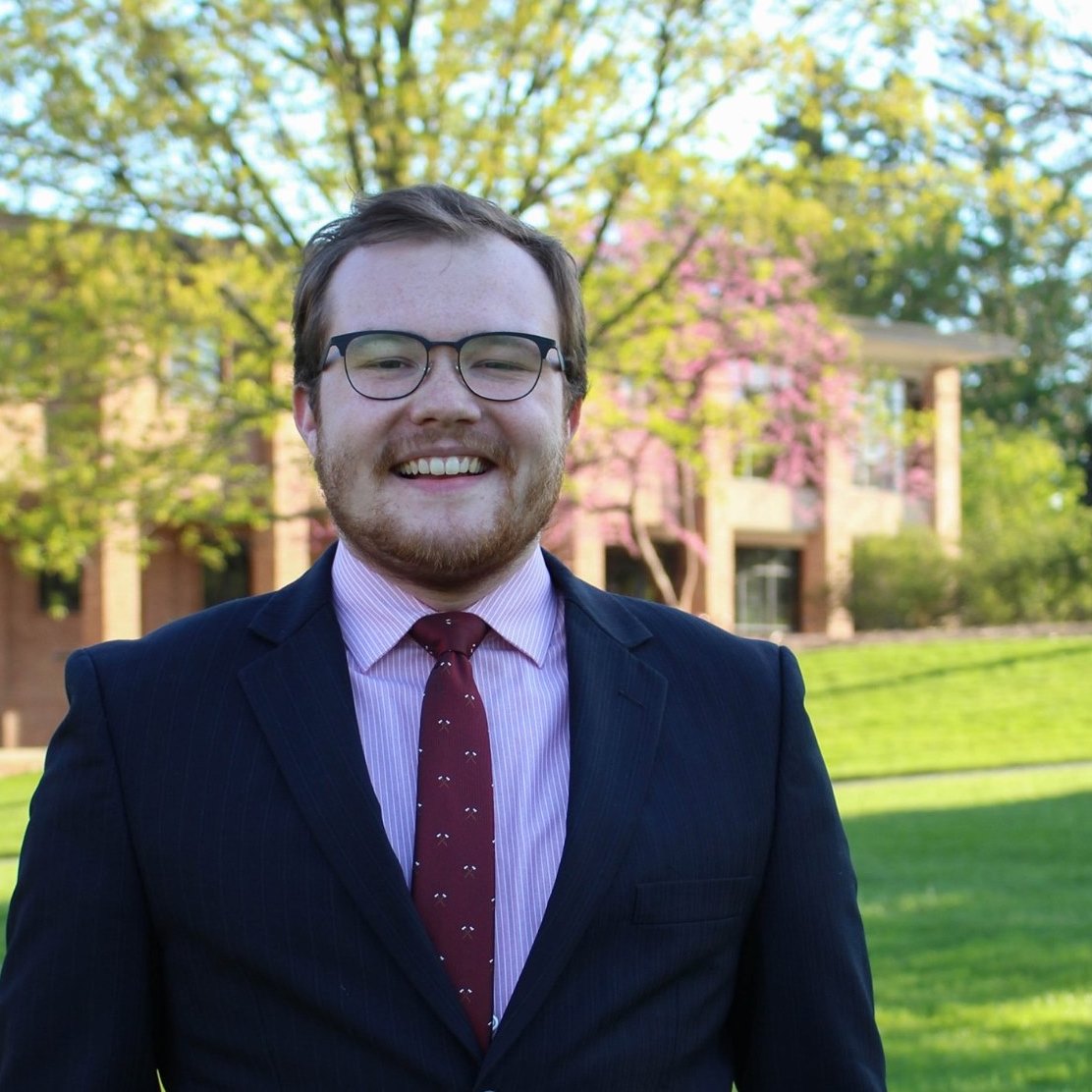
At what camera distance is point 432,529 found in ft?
8.15

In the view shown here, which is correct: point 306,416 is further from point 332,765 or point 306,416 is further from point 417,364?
point 332,765

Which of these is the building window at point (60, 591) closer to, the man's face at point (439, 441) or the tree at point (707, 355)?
the tree at point (707, 355)

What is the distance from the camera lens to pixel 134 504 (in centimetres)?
1530

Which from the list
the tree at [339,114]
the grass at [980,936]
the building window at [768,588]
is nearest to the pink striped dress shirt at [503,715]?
the grass at [980,936]

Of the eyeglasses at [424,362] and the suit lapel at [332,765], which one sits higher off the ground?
the eyeglasses at [424,362]

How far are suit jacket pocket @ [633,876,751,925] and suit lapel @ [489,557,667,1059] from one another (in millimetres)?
65

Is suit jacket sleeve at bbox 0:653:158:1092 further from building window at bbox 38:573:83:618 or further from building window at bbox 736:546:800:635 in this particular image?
building window at bbox 736:546:800:635

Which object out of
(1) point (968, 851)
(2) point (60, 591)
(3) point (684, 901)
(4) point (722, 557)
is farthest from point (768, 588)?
(3) point (684, 901)

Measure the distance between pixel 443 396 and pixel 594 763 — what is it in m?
0.57

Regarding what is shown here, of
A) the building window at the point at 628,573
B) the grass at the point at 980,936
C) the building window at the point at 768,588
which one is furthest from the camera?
the building window at the point at 768,588

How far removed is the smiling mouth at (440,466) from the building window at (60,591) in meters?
26.1

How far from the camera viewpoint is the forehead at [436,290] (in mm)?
2516

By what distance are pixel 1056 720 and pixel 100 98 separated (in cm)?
1488

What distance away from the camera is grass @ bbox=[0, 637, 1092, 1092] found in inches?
257
